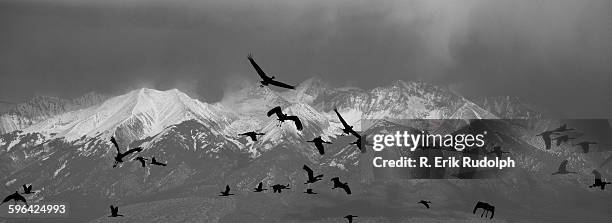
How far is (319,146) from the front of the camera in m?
134

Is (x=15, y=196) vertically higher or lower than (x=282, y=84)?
lower

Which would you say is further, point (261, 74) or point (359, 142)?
point (359, 142)

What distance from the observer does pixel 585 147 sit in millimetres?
178000

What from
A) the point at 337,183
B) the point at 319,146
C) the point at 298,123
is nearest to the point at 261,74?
the point at 298,123

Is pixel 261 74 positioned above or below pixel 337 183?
above

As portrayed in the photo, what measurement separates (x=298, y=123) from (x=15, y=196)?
4847cm

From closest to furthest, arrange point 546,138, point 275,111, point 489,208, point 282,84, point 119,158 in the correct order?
point 282,84
point 275,111
point 489,208
point 119,158
point 546,138

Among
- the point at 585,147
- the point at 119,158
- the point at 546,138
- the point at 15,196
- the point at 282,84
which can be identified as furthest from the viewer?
the point at 585,147

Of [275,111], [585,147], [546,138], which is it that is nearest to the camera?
[275,111]

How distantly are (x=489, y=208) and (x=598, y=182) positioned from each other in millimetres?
16009

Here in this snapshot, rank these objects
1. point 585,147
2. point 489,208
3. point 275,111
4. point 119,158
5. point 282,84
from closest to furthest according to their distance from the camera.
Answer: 1. point 282,84
2. point 275,111
3. point 489,208
4. point 119,158
5. point 585,147

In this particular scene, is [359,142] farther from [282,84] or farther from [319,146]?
[282,84]

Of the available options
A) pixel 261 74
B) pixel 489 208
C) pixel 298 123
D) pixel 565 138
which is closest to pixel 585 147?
pixel 565 138

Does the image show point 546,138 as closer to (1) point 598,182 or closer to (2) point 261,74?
(1) point 598,182
